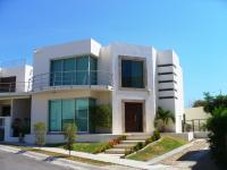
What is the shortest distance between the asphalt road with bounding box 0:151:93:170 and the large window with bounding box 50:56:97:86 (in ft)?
32.4

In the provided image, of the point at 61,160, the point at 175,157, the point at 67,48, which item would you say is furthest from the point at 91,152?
the point at 67,48

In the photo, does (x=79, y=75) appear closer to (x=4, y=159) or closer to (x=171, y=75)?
(x=171, y=75)

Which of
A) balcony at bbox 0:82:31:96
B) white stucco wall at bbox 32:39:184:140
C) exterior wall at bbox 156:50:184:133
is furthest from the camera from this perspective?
balcony at bbox 0:82:31:96

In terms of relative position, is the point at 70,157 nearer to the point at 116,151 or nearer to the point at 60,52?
the point at 116,151

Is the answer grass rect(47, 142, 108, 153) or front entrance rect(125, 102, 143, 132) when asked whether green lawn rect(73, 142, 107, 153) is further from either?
front entrance rect(125, 102, 143, 132)

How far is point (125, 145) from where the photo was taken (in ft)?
82.5

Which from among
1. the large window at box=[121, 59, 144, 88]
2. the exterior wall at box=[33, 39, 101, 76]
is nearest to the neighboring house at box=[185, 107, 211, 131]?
the large window at box=[121, 59, 144, 88]

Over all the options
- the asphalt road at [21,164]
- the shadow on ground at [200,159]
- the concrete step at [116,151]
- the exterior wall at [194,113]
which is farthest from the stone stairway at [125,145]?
the exterior wall at [194,113]

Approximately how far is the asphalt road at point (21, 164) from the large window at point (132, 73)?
11675 mm

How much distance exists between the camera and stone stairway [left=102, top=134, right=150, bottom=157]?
23625 millimetres

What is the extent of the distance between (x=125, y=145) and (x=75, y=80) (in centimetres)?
738

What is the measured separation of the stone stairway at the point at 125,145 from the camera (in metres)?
23.6

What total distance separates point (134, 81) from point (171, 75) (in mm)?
3268

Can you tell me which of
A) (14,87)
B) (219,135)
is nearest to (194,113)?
(14,87)
